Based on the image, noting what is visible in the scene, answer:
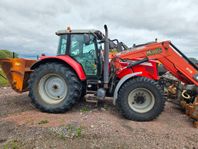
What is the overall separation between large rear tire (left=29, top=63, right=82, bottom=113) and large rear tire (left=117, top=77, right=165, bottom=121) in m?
1.23

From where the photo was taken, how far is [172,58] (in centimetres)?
573

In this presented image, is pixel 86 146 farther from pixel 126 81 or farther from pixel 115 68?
pixel 115 68

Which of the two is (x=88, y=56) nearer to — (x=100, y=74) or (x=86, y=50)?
(x=86, y=50)

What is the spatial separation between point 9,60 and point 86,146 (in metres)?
3.80

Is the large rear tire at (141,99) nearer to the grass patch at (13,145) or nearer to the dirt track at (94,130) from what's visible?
the dirt track at (94,130)

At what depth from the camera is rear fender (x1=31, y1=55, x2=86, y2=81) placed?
5777 millimetres

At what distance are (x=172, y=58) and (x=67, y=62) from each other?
2752mm

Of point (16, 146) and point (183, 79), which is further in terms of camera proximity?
point (183, 79)

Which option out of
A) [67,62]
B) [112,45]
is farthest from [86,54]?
[112,45]

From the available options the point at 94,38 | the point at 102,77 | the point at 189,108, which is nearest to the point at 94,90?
the point at 102,77

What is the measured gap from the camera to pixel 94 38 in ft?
20.0

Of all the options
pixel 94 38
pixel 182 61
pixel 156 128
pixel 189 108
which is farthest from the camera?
pixel 94 38

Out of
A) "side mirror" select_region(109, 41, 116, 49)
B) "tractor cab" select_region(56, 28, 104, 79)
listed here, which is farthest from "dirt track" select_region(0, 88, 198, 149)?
"side mirror" select_region(109, 41, 116, 49)

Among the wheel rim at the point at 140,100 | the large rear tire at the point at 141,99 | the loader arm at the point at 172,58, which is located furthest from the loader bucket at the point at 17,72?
the loader arm at the point at 172,58
